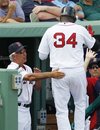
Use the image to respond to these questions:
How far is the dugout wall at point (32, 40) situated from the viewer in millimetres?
10398

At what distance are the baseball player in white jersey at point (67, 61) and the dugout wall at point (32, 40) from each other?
196 centimetres

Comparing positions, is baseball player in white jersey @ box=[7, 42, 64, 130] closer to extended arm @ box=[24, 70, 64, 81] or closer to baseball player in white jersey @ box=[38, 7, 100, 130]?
extended arm @ box=[24, 70, 64, 81]

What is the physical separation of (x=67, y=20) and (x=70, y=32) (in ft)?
0.67

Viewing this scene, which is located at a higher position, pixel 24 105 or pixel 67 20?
pixel 67 20

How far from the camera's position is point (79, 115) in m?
8.36

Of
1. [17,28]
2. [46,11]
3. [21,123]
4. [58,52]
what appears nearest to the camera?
[58,52]

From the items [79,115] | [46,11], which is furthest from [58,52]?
[46,11]

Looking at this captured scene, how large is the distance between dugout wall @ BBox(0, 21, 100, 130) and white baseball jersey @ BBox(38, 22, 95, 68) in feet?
6.40

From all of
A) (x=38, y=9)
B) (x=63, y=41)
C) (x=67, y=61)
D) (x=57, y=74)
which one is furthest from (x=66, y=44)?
(x=38, y=9)

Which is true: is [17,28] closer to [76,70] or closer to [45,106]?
[45,106]

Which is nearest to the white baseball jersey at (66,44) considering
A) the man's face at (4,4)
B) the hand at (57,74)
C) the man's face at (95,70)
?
the hand at (57,74)

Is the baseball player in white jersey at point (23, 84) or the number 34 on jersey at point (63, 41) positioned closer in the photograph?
the number 34 on jersey at point (63, 41)

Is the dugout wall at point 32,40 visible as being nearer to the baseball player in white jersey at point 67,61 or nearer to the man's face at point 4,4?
the man's face at point 4,4

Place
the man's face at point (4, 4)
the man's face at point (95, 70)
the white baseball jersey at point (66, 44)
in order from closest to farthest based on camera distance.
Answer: the white baseball jersey at point (66, 44) → the man's face at point (95, 70) → the man's face at point (4, 4)
